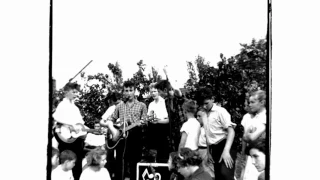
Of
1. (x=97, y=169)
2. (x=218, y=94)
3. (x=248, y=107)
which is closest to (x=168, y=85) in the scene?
(x=218, y=94)

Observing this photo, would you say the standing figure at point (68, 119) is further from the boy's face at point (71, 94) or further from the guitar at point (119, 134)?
the guitar at point (119, 134)

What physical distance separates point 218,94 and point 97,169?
1.20m

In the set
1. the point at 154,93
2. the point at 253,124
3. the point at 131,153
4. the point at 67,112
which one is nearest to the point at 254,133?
the point at 253,124

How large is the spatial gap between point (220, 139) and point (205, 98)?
36 centimetres

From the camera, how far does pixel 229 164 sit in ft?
13.1

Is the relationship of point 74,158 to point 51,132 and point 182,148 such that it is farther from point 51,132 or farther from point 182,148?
point 182,148

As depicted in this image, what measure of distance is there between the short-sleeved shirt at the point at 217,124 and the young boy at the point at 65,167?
3.79 ft

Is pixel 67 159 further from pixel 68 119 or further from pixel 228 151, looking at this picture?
pixel 228 151

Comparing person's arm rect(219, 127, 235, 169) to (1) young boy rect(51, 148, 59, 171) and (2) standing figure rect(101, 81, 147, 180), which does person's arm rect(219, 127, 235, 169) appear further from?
(1) young boy rect(51, 148, 59, 171)

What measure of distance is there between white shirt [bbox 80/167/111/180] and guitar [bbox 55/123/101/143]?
0.95 ft

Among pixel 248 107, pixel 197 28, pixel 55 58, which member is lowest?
pixel 248 107

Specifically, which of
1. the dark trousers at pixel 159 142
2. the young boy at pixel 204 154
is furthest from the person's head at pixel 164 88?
the young boy at pixel 204 154

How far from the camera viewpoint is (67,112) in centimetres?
419

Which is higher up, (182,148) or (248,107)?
(248,107)
